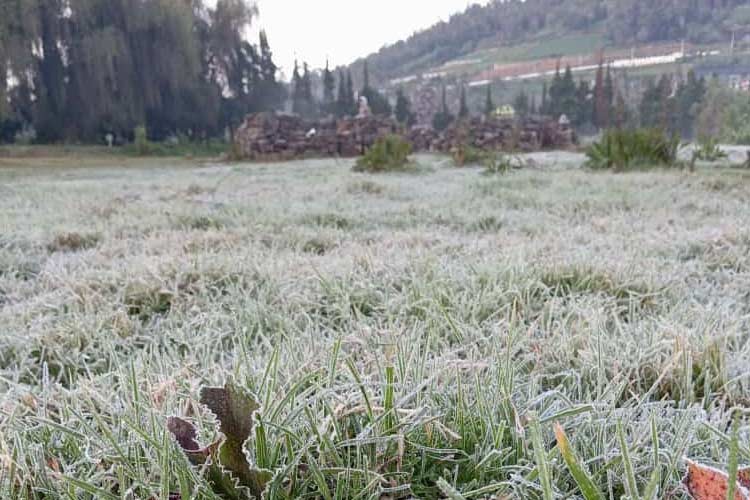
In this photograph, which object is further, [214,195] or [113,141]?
[113,141]

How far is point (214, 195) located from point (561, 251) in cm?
292

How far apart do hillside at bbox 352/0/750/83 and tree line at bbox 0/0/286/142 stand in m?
40.6

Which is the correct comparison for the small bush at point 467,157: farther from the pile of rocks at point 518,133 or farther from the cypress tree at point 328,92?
the cypress tree at point 328,92

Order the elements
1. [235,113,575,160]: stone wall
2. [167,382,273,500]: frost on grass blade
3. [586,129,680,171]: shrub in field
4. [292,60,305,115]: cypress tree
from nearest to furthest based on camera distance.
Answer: [167,382,273,500]: frost on grass blade
[586,129,680,171]: shrub in field
[235,113,575,160]: stone wall
[292,60,305,115]: cypress tree

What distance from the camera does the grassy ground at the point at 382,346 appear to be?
0.50 metres

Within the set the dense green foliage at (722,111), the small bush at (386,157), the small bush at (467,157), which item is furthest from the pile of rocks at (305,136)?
Answer: the dense green foliage at (722,111)

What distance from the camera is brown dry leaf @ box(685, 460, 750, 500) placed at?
1.08ft

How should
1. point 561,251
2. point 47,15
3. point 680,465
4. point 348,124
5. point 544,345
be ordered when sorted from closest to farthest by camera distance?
point 680,465
point 544,345
point 561,251
point 348,124
point 47,15

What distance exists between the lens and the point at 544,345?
868 mm

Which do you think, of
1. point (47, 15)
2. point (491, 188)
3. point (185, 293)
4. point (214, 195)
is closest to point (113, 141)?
point (47, 15)

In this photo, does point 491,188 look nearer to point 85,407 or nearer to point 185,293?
point 185,293

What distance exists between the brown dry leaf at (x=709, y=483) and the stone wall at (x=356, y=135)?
12.2 meters

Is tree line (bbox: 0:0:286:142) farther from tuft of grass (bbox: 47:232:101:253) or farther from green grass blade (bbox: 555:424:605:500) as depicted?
green grass blade (bbox: 555:424:605:500)

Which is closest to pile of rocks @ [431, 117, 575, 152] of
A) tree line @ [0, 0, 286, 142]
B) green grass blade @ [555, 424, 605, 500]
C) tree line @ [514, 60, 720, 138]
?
tree line @ [514, 60, 720, 138]
